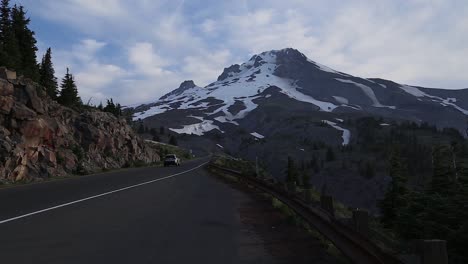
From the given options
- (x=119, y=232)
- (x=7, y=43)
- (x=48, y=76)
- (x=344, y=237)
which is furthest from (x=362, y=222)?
A: (x=48, y=76)

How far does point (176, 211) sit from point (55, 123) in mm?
24801

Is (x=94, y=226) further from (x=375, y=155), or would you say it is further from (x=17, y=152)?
(x=375, y=155)

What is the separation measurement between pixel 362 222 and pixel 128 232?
4.72 meters

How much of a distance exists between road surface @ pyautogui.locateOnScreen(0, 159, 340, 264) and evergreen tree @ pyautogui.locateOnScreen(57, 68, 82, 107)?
35.9m

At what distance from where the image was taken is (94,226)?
9664 mm

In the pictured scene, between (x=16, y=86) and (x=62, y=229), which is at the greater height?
(x=16, y=86)

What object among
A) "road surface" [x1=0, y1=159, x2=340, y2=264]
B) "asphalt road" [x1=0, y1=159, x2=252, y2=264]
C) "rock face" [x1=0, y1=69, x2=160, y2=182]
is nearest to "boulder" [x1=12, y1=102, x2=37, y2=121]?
"rock face" [x1=0, y1=69, x2=160, y2=182]

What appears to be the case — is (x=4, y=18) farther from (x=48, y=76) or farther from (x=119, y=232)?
(x=119, y=232)

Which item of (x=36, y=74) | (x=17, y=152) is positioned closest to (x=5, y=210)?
(x=17, y=152)

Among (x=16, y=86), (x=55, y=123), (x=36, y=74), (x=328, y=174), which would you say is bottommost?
(x=328, y=174)

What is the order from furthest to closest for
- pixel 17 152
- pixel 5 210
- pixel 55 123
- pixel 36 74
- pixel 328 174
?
pixel 328 174
pixel 36 74
pixel 55 123
pixel 17 152
pixel 5 210

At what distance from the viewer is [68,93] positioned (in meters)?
49.9

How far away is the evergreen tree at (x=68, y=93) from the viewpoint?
49062 mm

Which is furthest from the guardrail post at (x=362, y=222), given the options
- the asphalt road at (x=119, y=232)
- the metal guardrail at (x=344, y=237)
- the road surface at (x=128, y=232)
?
the asphalt road at (x=119, y=232)
